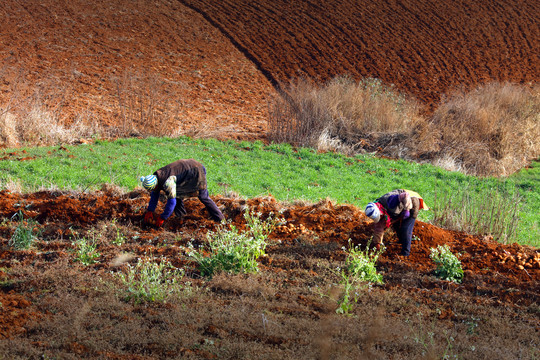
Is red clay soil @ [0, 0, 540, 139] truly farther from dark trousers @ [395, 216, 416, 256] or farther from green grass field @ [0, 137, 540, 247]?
dark trousers @ [395, 216, 416, 256]

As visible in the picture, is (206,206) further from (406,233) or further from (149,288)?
(406,233)

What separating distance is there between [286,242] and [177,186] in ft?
5.46

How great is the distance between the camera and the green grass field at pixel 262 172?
28.3 ft

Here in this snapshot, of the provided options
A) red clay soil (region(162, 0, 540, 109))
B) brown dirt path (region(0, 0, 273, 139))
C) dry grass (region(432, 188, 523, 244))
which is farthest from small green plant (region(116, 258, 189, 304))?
red clay soil (region(162, 0, 540, 109))

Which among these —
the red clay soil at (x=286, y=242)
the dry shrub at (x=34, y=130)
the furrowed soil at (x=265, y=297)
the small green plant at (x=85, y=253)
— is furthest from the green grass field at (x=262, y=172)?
the small green plant at (x=85, y=253)

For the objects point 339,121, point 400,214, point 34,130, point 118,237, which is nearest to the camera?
point 400,214

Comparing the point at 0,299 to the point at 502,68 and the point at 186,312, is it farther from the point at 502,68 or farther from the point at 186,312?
the point at 502,68

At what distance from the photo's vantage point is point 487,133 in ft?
44.5

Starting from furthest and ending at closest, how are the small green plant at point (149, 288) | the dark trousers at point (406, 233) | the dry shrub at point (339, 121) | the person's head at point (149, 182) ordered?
1. the dry shrub at point (339, 121)
2. the person's head at point (149, 182)
3. the dark trousers at point (406, 233)
4. the small green plant at point (149, 288)

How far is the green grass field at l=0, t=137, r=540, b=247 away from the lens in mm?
8633

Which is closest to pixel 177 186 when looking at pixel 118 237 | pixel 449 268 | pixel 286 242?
pixel 118 237

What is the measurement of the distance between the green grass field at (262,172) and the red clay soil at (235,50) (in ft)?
7.00

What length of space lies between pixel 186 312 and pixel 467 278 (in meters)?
3.05

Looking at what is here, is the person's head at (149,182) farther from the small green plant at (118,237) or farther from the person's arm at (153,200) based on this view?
the small green plant at (118,237)
